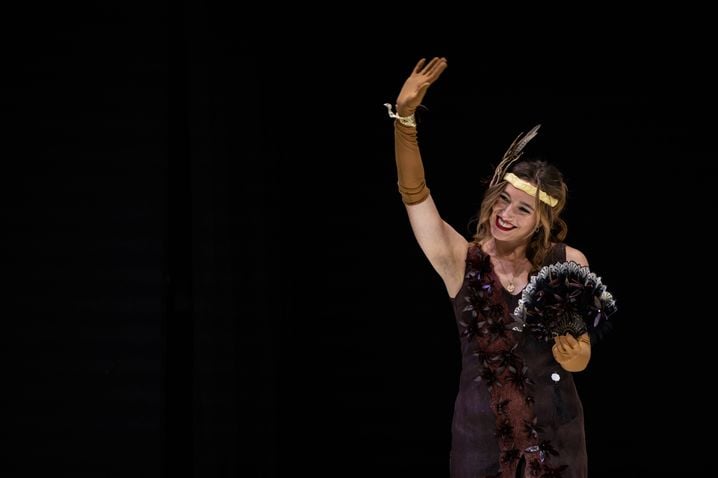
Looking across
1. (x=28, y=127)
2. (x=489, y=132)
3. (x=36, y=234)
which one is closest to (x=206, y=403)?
(x=36, y=234)

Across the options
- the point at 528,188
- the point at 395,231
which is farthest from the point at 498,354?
the point at 395,231

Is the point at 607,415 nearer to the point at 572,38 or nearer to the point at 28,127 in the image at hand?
the point at 572,38

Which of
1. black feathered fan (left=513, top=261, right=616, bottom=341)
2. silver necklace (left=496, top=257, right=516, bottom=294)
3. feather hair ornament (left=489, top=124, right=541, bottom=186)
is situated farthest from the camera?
feather hair ornament (left=489, top=124, right=541, bottom=186)

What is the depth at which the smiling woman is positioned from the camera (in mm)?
2809

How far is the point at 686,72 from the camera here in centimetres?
406

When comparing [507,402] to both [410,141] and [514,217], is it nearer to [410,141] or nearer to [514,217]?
[514,217]

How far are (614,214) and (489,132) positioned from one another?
2.06 feet

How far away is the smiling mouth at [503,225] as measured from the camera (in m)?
2.97

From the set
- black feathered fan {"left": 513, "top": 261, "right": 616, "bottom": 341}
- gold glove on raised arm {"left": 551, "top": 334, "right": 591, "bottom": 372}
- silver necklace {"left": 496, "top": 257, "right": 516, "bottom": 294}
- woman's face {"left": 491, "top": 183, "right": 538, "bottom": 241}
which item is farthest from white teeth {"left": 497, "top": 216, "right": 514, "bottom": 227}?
gold glove on raised arm {"left": 551, "top": 334, "right": 591, "bottom": 372}

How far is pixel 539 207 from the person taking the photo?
2.99 meters

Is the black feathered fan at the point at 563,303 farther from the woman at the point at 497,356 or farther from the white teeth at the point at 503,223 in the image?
the white teeth at the point at 503,223

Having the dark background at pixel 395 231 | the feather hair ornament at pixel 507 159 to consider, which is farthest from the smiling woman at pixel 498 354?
the dark background at pixel 395 231

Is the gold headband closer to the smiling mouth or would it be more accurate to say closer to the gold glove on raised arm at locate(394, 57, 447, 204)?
the smiling mouth

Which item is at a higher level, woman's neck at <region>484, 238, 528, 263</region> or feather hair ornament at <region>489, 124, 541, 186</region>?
feather hair ornament at <region>489, 124, 541, 186</region>
